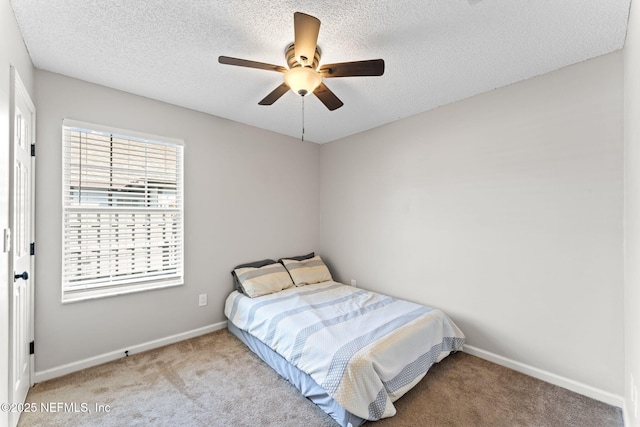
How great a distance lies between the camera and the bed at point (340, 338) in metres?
1.78

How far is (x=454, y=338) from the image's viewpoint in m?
2.55

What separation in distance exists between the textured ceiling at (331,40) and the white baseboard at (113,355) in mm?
2393

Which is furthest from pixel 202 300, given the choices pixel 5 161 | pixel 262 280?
pixel 5 161

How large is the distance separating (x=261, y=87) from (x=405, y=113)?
157cm

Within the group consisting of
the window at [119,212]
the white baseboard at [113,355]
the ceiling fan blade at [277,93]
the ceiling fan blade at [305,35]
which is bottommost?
the white baseboard at [113,355]

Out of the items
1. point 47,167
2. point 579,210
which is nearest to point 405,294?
point 579,210

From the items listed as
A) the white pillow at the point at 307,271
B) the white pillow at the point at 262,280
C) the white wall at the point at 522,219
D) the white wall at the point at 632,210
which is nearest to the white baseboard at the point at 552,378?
the white wall at the point at 522,219

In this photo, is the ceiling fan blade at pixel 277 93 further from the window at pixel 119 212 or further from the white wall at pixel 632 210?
the white wall at pixel 632 210

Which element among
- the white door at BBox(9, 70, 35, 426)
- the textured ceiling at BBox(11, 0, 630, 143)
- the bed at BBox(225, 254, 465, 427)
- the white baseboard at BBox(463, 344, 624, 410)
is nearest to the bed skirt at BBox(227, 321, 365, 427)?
the bed at BBox(225, 254, 465, 427)

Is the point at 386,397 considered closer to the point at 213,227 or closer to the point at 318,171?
the point at 213,227

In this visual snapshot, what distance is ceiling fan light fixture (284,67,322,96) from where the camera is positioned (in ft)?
5.68

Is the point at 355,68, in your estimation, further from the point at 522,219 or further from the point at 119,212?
the point at 119,212

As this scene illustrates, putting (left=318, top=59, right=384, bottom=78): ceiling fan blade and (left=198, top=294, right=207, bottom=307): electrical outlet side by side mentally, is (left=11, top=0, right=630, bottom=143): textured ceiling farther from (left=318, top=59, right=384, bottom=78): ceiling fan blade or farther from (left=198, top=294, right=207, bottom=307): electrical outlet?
(left=198, top=294, right=207, bottom=307): electrical outlet

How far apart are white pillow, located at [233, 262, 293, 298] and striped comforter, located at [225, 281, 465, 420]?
0.10m
